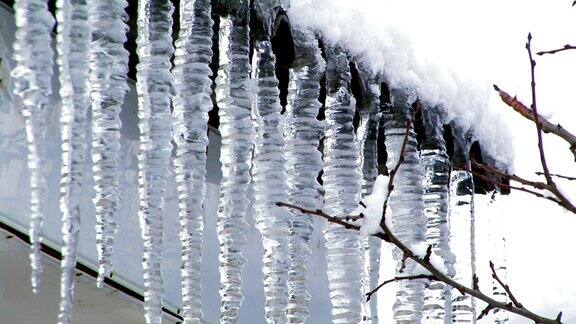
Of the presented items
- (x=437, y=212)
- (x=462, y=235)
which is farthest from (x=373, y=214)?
(x=462, y=235)

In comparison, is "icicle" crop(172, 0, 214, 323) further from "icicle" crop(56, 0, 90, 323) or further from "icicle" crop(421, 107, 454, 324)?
"icicle" crop(421, 107, 454, 324)

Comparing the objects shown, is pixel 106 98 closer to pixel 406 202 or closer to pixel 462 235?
pixel 406 202

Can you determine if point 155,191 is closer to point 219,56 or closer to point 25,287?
point 219,56

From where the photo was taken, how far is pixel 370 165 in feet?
11.3

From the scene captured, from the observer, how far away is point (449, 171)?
12.0ft

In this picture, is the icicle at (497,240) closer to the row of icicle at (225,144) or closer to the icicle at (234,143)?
the row of icicle at (225,144)

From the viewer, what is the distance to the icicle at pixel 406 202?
3.37m

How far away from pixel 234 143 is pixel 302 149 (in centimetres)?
35

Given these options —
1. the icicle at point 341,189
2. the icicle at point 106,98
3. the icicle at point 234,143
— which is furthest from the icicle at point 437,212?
the icicle at point 106,98

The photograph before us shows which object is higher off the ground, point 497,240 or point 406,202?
point 497,240

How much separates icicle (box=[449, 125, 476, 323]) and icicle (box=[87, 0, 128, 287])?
6.10 feet

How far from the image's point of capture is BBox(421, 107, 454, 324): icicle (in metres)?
3.63

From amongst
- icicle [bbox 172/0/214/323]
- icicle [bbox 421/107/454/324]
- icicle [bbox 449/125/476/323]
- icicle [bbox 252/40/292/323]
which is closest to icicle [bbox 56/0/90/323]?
icicle [bbox 172/0/214/323]

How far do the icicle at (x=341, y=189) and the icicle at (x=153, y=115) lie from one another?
0.69m
